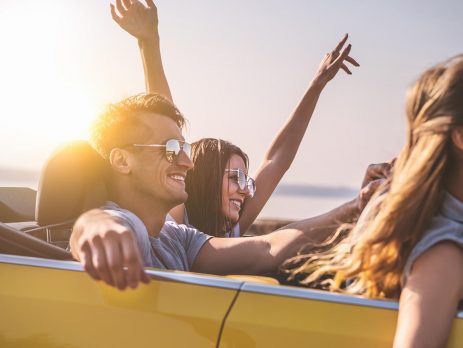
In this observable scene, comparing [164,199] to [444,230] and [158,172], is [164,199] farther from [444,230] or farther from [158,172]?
[444,230]

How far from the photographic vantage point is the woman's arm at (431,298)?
62.1 inches

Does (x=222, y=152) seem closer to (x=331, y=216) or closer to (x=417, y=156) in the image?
(x=331, y=216)

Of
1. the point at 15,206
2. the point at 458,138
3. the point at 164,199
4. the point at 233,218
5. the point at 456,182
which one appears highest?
the point at 458,138

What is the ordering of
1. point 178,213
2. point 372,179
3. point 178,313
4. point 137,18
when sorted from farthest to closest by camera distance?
1. point 137,18
2. point 178,213
3. point 372,179
4. point 178,313

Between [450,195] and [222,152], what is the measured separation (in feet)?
7.13

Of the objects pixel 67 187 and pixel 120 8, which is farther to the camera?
pixel 120 8

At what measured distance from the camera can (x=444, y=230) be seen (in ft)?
5.50

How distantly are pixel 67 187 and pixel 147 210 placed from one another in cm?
34

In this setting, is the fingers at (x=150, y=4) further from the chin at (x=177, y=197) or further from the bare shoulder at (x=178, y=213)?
the chin at (x=177, y=197)

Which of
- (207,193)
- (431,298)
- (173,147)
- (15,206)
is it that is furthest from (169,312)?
(15,206)

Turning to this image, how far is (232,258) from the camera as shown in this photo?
2.79 m

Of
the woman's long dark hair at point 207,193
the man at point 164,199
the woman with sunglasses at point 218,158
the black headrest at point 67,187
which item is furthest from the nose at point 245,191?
the black headrest at point 67,187

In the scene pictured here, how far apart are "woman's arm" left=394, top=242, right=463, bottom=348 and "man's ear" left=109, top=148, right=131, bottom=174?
1.47 meters

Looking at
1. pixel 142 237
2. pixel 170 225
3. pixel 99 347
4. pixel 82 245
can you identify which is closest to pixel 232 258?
pixel 170 225
